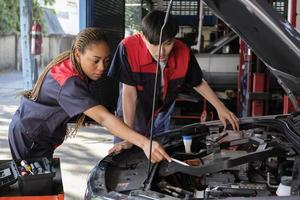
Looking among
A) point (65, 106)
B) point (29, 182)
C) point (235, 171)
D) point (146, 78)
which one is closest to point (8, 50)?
point (146, 78)

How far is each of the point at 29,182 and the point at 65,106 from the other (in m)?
0.41

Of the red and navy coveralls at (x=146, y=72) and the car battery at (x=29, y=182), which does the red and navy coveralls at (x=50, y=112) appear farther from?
the red and navy coveralls at (x=146, y=72)

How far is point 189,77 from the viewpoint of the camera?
3.28m

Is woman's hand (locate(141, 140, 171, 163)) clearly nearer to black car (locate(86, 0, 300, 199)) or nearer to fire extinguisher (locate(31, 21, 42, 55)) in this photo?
black car (locate(86, 0, 300, 199))

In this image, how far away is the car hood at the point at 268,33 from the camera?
6.11 ft

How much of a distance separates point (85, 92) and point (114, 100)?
4037 mm

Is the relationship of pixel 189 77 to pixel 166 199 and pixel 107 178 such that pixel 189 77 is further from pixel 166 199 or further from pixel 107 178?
pixel 166 199

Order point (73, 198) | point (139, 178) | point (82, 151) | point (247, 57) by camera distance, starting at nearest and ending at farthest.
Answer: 1. point (139, 178)
2. point (73, 198)
3. point (247, 57)
4. point (82, 151)

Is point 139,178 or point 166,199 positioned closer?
point 166,199

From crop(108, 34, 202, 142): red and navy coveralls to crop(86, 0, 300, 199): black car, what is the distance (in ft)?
2.02

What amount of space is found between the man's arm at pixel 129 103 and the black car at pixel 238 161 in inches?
18.9

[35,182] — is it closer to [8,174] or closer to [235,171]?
[8,174]

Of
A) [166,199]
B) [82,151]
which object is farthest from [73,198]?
[166,199]

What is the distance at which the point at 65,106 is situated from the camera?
7.47ft
